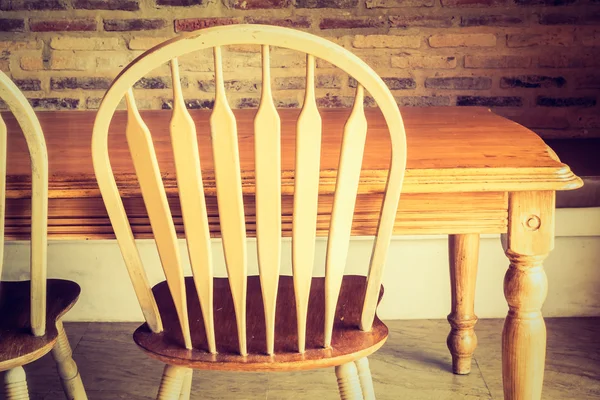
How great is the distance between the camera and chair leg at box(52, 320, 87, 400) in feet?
5.61

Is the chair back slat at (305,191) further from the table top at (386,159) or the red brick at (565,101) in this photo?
the red brick at (565,101)

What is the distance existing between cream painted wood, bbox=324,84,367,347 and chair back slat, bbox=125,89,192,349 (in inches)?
10.0

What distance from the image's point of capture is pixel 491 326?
2436 mm

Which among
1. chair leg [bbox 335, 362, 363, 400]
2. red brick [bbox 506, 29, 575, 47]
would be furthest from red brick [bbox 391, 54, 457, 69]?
chair leg [bbox 335, 362, 363, 400]

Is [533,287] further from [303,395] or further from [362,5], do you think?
[362,5]

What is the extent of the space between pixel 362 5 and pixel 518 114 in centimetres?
68

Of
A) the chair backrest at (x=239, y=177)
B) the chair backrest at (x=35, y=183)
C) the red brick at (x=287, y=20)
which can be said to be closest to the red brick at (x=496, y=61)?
the red brick at (x=287, y=20)

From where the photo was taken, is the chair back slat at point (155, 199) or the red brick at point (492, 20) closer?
the chair back slat at point (155, 199)

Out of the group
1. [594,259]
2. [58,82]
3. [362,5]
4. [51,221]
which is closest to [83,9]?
[58,82]

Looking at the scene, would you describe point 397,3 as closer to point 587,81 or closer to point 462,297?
point 587,81

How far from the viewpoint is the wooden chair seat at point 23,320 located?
1335 millimetres

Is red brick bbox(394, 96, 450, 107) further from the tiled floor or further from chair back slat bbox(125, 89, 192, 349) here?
chair back slat bbox(125, 89, 192, 349)

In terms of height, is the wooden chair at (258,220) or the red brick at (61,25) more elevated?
the red brick at (61,25)

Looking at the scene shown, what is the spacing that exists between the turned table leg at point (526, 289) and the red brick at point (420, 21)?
1343 millimetres
